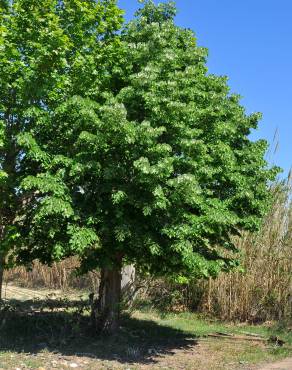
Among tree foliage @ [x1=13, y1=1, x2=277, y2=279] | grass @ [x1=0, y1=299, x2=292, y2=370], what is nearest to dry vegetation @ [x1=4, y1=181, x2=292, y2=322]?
grass @ [x1=0, y1=299, x2=292, y2=370]

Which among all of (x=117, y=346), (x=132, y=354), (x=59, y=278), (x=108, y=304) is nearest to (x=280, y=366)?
(x=132, y=354)

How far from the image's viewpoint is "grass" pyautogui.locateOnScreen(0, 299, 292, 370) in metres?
9.41

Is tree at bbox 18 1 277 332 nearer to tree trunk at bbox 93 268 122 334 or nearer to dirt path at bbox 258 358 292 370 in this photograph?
tree trunk at bbox 93 268 122 334

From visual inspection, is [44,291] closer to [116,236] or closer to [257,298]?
[257,298]

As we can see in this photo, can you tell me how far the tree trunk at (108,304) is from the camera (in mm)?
11234

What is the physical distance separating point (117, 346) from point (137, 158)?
4081mm

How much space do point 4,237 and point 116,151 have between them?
9.32 ft

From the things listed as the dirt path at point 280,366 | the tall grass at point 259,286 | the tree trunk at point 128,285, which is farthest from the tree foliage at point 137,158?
the tall grass at point 259,286

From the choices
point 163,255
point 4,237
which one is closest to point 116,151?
point 163,255

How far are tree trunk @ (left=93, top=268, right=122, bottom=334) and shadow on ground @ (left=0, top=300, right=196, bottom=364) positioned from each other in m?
0.23

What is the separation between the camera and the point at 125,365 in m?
9.30

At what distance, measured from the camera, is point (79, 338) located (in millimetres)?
10953

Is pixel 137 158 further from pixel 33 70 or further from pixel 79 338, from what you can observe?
pixel 79 338

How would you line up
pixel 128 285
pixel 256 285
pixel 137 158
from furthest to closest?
pixel 256 285, pixel 128 285, pixel 137 158
